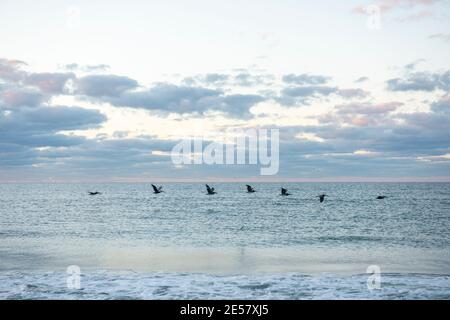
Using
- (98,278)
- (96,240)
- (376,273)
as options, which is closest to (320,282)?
(376,273)

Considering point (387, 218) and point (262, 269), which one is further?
point (387, 218)

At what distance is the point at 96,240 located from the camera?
1148 inches

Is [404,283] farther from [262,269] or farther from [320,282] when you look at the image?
[262,269]
